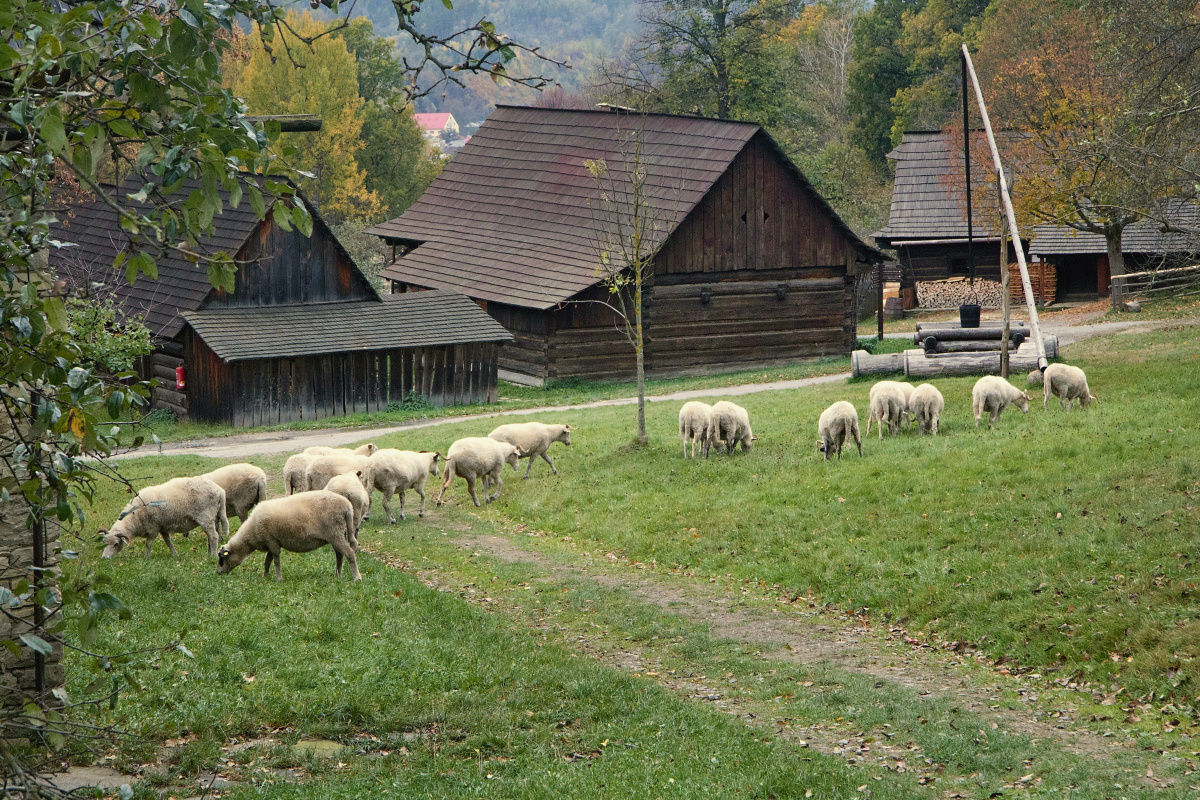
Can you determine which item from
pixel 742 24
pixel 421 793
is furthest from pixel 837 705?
pixel 742 24

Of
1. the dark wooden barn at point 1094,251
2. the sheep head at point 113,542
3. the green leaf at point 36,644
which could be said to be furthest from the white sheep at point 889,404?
the dark wooden barn at point 1094,251

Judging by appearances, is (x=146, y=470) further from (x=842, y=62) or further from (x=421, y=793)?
(x=842, y=62)

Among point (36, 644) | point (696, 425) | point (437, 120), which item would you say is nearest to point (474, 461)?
point (696, 425)

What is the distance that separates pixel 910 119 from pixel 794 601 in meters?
57.3

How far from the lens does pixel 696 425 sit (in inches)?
725

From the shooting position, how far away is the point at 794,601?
12.5 m

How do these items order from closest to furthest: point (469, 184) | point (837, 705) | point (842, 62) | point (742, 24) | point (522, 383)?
point (837, 705) → point (522, 383) → point (469, 184) → point (742, 24) → point (842, 62)

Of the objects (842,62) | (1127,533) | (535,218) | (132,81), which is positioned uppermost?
(842,62)

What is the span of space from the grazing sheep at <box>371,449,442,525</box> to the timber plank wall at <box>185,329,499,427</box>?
1289cm

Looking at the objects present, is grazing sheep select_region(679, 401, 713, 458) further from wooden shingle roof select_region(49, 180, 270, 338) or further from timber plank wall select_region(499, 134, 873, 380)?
timber plank wall select_region(499, 134, 873, 380)

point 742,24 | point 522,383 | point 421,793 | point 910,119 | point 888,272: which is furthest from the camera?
point 910,119

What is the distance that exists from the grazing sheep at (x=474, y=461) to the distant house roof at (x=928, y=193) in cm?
3132

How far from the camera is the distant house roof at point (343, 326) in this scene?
1117 inches

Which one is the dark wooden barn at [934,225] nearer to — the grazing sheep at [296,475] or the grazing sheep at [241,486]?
the grazing sheep at [296,475]
